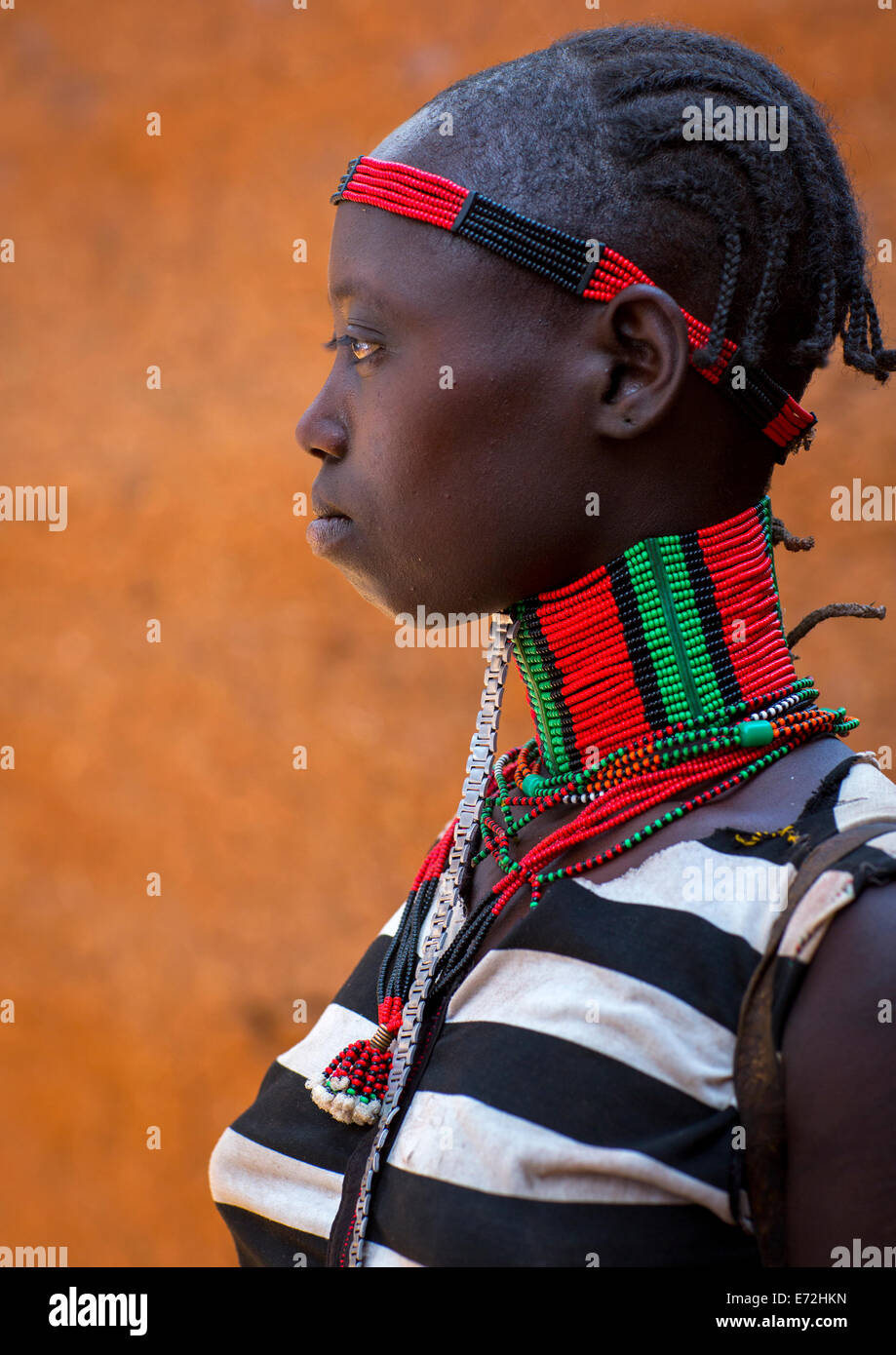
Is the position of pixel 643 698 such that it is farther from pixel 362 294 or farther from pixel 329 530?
pixel 362 294

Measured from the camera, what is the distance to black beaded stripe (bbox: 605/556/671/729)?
4.02ft

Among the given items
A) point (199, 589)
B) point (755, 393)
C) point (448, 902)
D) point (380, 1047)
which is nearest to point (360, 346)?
point (755, 393)

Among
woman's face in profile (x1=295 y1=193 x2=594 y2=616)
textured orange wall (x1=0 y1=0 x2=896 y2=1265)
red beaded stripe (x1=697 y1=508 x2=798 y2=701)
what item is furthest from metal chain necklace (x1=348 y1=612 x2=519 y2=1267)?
textured orange wall (x1=0 y1=0 x2=896 y2=1265)

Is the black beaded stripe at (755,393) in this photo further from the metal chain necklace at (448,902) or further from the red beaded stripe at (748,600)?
the metal chain necklace at (448,902)

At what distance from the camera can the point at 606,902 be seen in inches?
45.5

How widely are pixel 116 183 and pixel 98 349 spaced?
2.25 ft

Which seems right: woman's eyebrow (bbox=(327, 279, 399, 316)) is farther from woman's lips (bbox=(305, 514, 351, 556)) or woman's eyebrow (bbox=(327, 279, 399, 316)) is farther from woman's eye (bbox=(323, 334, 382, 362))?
woman's lips (bbox=(305, 514, 351, 556))

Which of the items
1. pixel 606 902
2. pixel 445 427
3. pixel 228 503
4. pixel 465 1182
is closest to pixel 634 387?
pixel 445 427

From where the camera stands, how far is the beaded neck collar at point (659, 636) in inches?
48.1

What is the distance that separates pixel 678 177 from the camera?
1194 millimetres

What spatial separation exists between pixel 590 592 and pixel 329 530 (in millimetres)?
284

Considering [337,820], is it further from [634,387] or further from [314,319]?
[634,387]

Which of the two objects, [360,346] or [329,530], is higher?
[360,346]

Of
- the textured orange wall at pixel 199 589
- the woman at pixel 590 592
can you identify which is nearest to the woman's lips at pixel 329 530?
the woman at pixel 590 592
